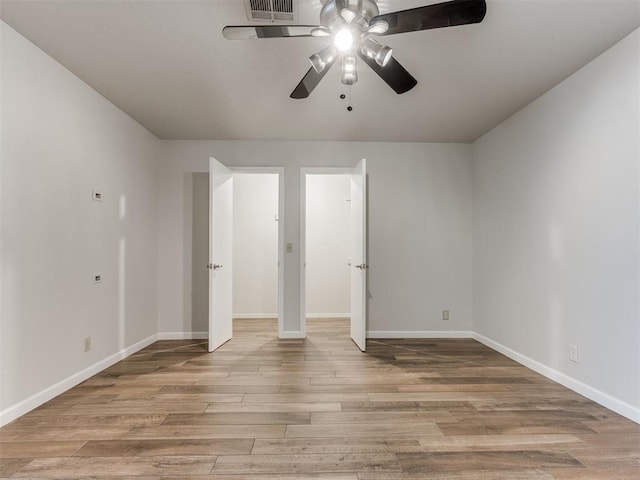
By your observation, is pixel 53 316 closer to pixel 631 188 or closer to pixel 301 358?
pixel 301 358

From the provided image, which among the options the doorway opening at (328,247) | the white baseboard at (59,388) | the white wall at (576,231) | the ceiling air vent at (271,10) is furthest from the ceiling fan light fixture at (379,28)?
the doorway opening at (328,247)

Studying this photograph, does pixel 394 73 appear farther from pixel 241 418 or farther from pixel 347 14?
pixel 241 418

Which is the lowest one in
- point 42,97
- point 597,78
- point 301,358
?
point 301,358

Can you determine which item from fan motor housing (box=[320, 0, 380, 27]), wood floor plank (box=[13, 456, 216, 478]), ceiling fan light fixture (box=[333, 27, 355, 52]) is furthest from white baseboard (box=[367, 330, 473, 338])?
fan motor housing (box=[320, 0, 380, 27])

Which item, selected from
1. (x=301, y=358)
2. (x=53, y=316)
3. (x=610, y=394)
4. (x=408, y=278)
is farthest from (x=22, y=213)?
(x=610, y=394)

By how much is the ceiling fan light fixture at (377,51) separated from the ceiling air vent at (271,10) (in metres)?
0.49

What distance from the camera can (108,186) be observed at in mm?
2988

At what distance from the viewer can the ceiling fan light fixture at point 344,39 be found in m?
1.56

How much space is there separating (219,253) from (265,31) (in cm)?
255

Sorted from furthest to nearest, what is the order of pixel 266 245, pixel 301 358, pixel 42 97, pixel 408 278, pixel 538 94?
pixel 266 245
pixel 408 278
pixel 301 358
pixel 538 94
pixel 42 97

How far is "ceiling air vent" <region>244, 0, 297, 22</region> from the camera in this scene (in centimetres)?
171

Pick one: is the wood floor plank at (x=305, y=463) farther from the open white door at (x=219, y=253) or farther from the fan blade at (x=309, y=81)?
the fan blade at (x=309, y=81)

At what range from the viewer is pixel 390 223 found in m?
4.02

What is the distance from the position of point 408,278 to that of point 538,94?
2323 millimetres
